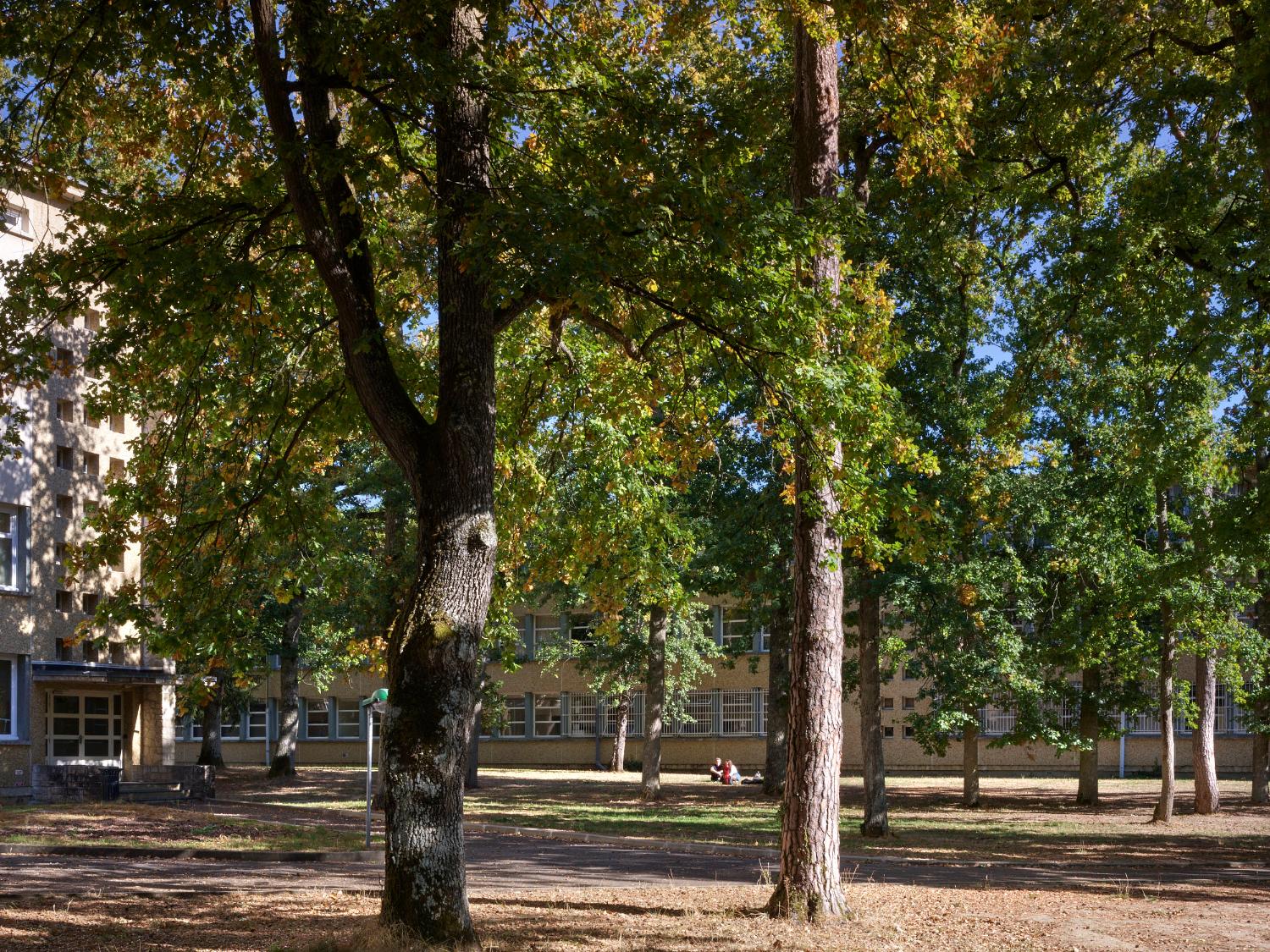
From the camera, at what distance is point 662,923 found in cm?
1148

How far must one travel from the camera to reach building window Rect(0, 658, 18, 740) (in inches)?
1211

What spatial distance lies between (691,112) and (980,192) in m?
8.10

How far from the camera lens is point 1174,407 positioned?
63.2 ft

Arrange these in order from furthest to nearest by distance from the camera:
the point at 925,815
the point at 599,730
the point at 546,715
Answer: the point at 546,715 < the point at 599,730 < the point at 925,815

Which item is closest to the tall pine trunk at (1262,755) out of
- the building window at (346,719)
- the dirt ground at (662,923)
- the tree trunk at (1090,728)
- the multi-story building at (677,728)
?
the tree trunk at (1090,728)

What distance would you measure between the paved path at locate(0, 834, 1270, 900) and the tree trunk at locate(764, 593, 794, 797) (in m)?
10.8

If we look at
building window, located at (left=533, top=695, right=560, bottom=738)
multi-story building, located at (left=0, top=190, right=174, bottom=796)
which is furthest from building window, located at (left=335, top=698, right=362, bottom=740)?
multi-story building, located at (left=0, top=190, right=174, bottom=796)

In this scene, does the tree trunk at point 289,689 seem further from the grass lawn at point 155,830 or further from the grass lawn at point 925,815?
the grass lawn at point 155,830

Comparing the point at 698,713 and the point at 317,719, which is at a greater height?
the point at 698,713

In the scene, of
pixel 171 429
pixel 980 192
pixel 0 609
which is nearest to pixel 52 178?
pixel 171 429

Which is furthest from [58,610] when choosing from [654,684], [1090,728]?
[1090,728]

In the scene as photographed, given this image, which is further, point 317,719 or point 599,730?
point 317,719

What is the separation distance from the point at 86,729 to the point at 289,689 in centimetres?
882

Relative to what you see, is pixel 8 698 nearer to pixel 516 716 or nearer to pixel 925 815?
pixel 925 815
